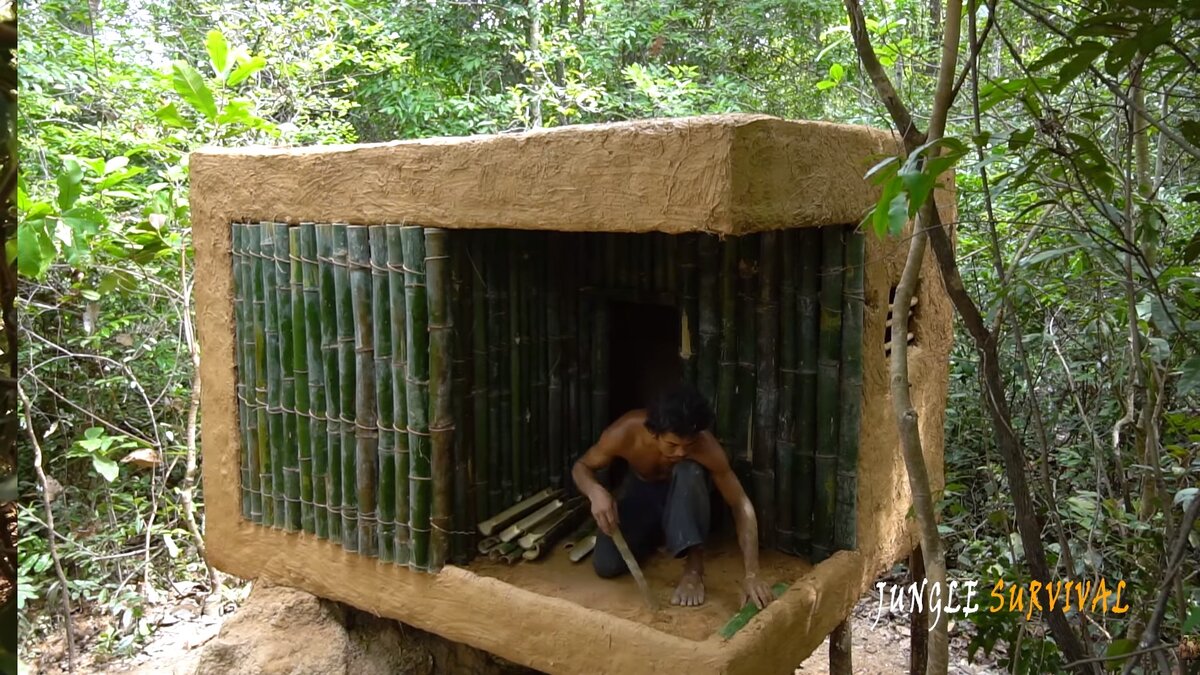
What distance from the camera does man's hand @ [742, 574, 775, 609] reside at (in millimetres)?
3033

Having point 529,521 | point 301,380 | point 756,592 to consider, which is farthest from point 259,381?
point 756,592

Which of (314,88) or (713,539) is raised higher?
(314,88)

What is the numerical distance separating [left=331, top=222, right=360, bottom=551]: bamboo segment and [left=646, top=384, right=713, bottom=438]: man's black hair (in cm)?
139

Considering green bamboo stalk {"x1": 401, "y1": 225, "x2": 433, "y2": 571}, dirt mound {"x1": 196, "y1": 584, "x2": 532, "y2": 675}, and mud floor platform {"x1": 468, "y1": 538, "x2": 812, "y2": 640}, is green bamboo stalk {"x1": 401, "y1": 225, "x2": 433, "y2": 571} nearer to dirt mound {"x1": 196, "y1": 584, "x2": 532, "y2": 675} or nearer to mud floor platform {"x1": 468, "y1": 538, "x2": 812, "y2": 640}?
mud floor platform {"x1": 468, "y1": 538, "x2": 812, "y2": 640}

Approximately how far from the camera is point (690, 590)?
3158 millimetres

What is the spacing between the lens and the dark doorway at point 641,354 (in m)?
4.45

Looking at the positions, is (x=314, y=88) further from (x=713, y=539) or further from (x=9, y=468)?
(x=9, y=468)

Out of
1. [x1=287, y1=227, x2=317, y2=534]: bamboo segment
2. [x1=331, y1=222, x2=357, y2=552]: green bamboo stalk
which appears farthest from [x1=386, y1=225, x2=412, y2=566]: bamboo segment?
[x1=287, y1=227, x2=317, y2=534]: bamboo segment

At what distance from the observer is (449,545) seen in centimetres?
352

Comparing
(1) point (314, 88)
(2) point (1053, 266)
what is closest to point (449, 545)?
(2) point (1053, 266)

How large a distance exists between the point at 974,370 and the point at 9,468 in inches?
238

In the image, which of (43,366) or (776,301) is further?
(43,366)

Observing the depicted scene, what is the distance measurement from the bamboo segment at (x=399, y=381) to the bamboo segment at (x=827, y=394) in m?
1.73

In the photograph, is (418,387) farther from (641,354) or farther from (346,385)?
(641,354)
